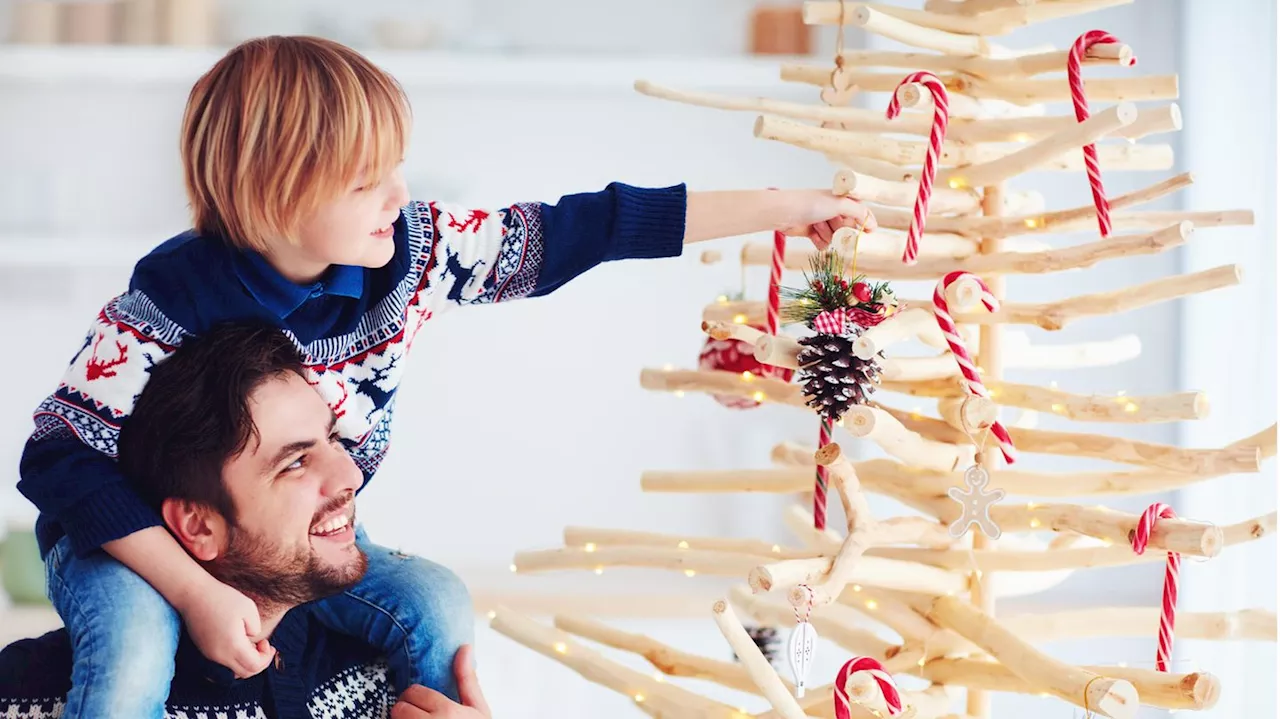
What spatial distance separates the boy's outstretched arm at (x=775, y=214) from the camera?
1.20 meters

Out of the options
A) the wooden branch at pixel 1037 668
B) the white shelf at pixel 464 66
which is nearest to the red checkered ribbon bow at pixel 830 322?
the wooden branch at pixel 1037 668

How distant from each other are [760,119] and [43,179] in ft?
6.49

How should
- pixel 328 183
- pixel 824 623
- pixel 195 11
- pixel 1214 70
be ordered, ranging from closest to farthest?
pixel 328 183 < pixel 824 623 < pixel 1214 70 < pixel 195 11

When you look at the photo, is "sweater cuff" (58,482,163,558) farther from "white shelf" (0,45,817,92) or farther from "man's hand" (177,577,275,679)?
"white shelf" (0,45,817,92)

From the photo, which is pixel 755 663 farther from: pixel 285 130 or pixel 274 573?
pixel 285 130

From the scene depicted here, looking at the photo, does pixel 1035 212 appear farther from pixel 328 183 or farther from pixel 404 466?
pixel 404 466

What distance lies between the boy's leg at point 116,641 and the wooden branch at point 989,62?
34.5 inches

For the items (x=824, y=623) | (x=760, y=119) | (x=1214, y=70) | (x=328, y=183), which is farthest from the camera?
(x=1214, y=70)

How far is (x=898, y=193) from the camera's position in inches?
49.5

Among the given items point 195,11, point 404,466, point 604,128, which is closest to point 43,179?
point 195,11

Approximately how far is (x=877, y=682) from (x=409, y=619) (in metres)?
0.46

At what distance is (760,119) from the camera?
1212 millimetres

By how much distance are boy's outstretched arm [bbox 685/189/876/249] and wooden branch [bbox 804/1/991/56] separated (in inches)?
6.5

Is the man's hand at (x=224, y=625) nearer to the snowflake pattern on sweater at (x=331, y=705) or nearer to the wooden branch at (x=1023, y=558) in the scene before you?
the snowflake pattern on sweater at (x=331, y=705)
